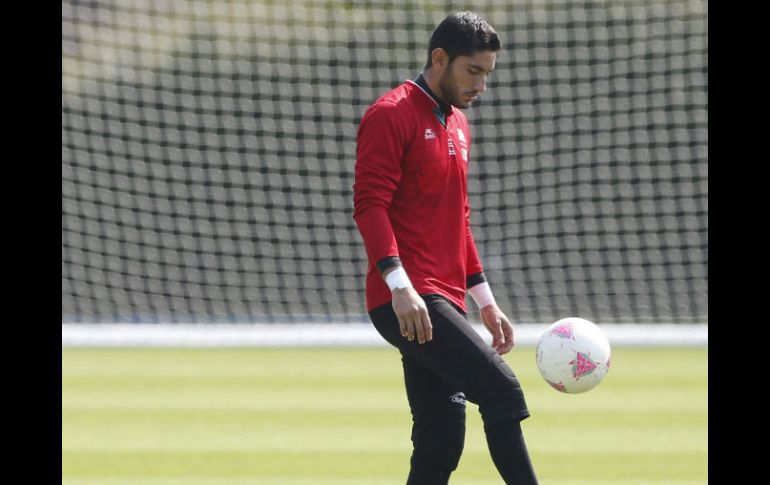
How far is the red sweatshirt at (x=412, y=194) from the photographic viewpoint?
4797 mm

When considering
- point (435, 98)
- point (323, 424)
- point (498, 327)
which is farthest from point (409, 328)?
point (323, 424)

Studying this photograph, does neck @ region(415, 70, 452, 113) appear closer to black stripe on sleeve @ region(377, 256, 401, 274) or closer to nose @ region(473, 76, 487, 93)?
nose @ region(473, 76, 487, 93)

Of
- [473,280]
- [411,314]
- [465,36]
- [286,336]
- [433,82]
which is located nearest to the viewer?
[411,314]

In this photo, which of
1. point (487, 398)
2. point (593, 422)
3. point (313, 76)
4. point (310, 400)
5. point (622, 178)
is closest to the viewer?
point (487, 398)

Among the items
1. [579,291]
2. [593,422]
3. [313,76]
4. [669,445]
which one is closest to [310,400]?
[593,422]

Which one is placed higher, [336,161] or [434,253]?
[434,253]

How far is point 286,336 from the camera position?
44.6 ft

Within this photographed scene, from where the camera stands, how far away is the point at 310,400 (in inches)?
374

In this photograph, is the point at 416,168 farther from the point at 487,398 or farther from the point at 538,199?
the point at 538,199

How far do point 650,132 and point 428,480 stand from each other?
12.0m

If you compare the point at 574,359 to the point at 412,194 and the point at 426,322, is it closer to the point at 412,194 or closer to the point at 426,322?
the point at 426,322

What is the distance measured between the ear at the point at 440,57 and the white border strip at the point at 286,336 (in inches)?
319

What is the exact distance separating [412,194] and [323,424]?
363 cm

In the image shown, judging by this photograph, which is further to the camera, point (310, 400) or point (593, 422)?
point (310, 400)
